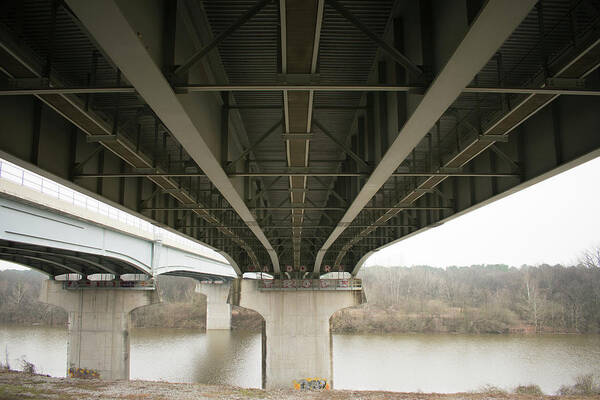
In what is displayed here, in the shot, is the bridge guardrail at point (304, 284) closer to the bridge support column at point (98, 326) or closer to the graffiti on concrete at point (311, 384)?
the graffiti on concrete at point (311, 384)

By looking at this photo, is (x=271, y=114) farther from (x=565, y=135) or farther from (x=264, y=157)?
(x=565, y=135)

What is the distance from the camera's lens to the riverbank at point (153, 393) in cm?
2044

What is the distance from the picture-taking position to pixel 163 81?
5172 mm

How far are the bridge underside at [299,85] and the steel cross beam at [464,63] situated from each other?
0.02 meters

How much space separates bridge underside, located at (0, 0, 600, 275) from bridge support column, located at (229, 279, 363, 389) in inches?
826

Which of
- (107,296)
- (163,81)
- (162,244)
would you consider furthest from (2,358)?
(163,81)

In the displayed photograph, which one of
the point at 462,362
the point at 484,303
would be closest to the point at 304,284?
the point at 462,362

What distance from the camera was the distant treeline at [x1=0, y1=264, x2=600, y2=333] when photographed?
67.9 m

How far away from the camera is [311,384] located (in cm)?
3016

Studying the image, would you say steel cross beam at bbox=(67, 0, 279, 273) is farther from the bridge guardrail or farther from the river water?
the river water

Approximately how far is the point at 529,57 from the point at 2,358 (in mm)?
49619

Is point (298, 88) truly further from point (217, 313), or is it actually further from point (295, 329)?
point (217, 313)

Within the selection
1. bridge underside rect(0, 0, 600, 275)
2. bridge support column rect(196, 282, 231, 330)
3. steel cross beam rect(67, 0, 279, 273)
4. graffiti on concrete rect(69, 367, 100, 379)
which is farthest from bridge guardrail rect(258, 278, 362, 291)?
bridge support column rect(196, 282, 231, 330)

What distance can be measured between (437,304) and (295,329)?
5572cm
